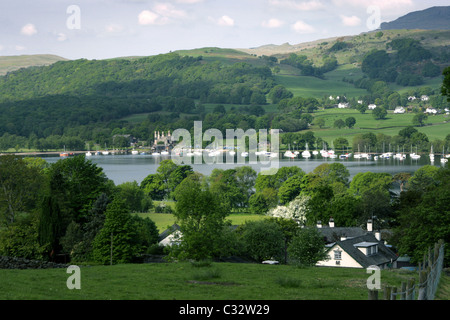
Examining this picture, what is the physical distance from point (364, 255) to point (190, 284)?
22607 millimetres

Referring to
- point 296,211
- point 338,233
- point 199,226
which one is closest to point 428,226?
point 199,226

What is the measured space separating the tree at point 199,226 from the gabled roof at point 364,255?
30.6 ft

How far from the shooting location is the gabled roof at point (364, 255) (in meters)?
37.5

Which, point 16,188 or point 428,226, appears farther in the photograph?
point 16,188

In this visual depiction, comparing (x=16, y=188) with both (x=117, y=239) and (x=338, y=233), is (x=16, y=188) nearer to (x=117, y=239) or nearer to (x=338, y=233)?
(x=117, y=239)

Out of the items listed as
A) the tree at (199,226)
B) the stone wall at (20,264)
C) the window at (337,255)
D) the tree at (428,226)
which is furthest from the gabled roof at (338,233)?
the stone wall at (20,264)

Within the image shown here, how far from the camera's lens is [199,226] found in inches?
1320

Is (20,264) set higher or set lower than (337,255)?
higher

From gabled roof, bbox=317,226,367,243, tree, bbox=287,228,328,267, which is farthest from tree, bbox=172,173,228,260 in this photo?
gabled roof, bbox=317,226,367,243

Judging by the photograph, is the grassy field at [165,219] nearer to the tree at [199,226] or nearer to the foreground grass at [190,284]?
the tree at [199,226]

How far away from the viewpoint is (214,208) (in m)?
34.0

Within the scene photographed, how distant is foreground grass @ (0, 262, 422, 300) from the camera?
53.3ft
